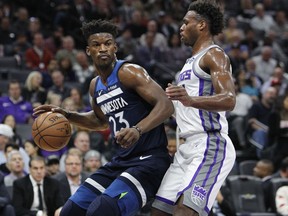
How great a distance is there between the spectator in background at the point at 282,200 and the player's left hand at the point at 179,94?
201 inches

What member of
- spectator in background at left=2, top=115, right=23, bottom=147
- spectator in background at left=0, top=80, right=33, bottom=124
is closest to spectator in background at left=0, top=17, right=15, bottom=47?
spectator in background at left=0, top=80, right=33, bottom=124

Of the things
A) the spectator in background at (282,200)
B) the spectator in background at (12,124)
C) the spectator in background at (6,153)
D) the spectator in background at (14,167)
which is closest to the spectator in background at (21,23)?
the spectator in background at (12,124)

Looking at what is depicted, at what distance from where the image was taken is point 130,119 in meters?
6.21

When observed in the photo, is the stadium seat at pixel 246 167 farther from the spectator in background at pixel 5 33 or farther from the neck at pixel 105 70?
the neck at pixel 105 70

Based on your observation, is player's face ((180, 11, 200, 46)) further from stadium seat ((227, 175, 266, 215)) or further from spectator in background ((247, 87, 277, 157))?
spectator in background ((247, 87, 277, 157))

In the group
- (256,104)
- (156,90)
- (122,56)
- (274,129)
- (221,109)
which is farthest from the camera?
(122,56)

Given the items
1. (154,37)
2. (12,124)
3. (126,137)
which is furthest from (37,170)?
(154,37)

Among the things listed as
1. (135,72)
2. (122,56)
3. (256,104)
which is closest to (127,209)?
(135,72)

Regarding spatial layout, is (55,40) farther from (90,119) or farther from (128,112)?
(128,112)

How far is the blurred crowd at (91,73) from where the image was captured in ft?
33.7

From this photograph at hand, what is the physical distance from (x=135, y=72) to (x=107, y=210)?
1179 millimetres

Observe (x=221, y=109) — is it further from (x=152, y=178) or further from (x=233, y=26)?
(x=233, y=26)

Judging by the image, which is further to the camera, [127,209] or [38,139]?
[38,139]

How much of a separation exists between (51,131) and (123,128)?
727 millimetres
